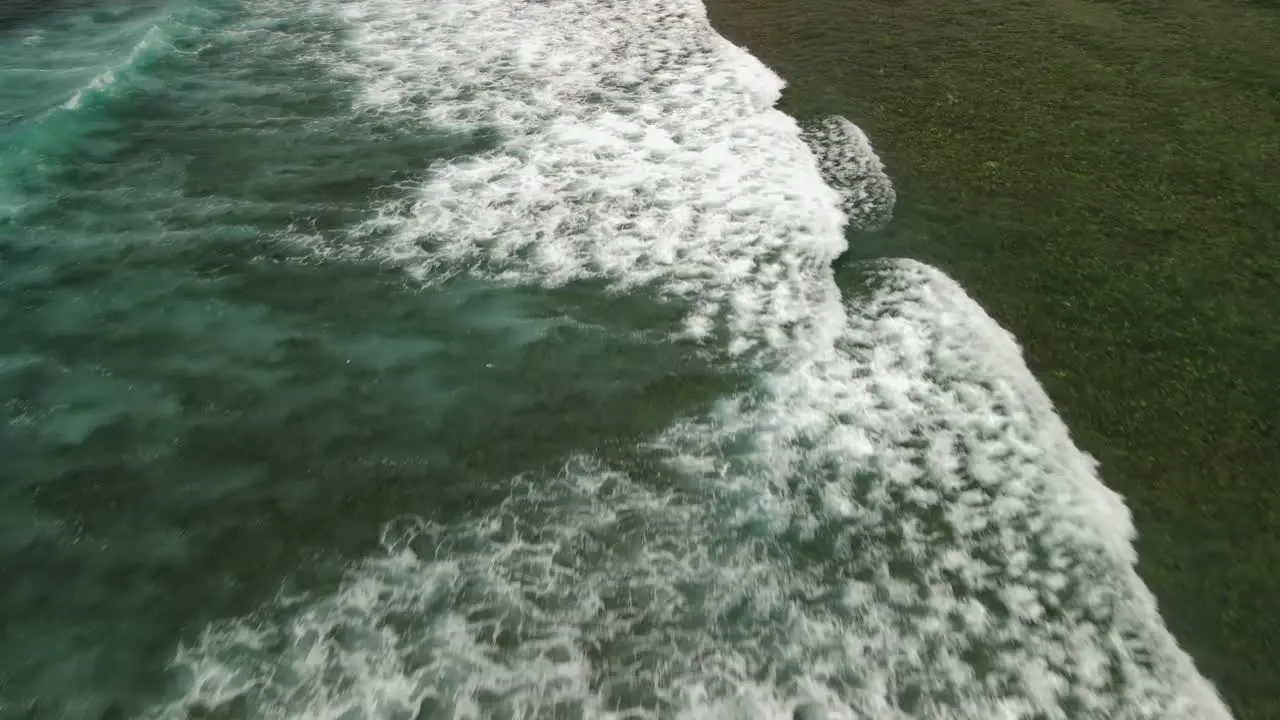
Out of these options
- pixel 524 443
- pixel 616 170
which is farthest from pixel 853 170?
pixel 524 443

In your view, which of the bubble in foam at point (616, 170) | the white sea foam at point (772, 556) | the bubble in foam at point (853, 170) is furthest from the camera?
the bubble in foam at point (853, 170)

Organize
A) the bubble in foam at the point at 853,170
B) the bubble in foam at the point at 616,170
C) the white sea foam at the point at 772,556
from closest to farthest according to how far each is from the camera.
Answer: the white sea foam at the point at 772,556
the bubble in foam at the point at 616,170
the bubble in foam at the point at 853,170

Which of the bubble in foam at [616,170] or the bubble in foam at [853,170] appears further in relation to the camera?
the bubble in foam at [853,170]

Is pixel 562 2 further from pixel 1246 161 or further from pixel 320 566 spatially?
pixel 320 566

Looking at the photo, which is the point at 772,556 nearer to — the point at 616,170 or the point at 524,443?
the point at 524,443

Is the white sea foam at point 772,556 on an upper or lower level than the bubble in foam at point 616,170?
lower

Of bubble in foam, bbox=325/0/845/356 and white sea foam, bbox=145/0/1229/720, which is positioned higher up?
bubble in foam, bbox=325/0/845/356
